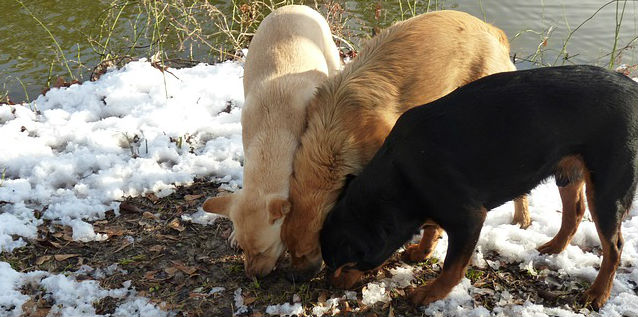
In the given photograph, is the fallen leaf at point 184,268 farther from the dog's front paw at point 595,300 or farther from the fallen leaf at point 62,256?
the dog's front paw at point 595,300

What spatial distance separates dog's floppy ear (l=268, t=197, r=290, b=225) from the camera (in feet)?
12.6

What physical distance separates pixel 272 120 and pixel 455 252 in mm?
1734

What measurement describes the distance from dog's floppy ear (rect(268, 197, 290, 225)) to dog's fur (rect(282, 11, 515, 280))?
0.12 meters

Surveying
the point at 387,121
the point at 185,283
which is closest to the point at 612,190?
the point at 387,121

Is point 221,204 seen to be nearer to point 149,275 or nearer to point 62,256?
point 149,275

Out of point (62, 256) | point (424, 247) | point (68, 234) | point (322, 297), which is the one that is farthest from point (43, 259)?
point (424, 247)

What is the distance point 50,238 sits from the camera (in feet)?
14.9

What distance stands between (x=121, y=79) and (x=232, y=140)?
1901mm

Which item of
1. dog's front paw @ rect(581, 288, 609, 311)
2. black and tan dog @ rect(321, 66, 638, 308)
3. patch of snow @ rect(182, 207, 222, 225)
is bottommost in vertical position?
patch of snow @ rect(182, 207, 222, 225)

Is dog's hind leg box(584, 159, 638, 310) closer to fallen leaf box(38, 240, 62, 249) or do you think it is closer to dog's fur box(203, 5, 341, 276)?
dog's fur box(203, 5, 341, 276)

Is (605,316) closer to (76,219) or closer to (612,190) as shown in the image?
(612,190)

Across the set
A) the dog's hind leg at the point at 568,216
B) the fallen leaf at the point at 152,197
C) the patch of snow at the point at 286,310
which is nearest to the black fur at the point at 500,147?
the dog's hind leg at the point at 568,216

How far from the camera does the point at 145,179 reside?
527 centimetres

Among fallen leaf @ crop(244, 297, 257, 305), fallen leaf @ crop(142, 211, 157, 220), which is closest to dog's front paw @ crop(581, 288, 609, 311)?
fallen leaf @ crop(244, 297, 257, 305)
